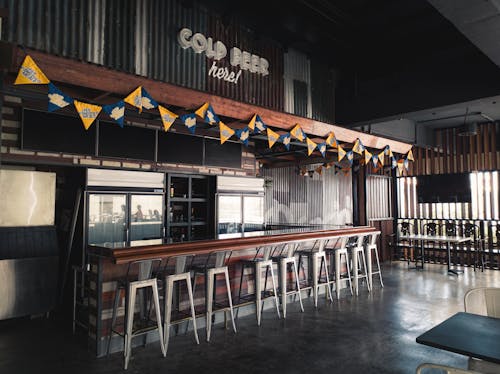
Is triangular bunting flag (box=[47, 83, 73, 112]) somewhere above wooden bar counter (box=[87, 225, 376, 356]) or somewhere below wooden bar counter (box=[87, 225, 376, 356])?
above

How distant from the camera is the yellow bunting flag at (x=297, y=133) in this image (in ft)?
19.0

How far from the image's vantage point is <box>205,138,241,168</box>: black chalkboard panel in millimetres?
7100

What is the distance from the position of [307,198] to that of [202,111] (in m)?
6.03

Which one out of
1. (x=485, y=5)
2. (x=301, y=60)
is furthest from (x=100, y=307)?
(x=301, y=60)

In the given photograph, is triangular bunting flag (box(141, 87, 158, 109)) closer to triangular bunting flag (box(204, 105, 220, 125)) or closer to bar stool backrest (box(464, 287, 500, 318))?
triangular bunting flag (box(204, 105, 220, 125))

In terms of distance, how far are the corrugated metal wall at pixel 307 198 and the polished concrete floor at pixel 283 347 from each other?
3.83 meters

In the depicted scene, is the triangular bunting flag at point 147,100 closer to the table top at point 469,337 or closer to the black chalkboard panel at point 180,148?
the black chalkboard panel at point 180,148

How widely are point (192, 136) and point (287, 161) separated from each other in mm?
3134

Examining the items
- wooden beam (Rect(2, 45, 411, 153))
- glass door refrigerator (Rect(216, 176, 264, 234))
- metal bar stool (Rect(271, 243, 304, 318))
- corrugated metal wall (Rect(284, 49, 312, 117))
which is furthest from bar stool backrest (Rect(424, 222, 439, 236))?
metal bar stool (Rect(271, 243, 304, 318))

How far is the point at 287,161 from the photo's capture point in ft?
30.1

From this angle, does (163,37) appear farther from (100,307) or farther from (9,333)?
(9,333)

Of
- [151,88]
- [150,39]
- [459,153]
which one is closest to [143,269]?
[151,88]

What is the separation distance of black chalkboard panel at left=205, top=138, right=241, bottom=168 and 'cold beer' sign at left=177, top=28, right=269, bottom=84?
1824mm

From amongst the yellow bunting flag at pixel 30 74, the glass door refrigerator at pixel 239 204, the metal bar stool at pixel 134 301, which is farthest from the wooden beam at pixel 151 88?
the glass door refrigerator at pixel 239 204
